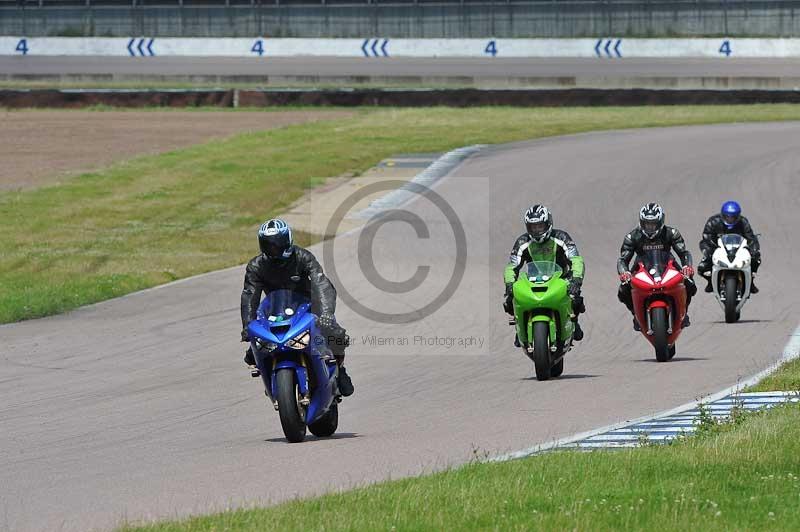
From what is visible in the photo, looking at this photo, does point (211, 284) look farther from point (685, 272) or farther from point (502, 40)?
point (502, 40)

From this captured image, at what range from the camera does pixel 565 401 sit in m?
12.6

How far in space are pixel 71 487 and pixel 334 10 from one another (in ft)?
170

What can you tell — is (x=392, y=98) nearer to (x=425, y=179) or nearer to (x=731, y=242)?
(x=425, y=179)

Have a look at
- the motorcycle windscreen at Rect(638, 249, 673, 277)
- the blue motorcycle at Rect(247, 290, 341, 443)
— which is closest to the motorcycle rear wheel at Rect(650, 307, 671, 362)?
the motorcycle windscreen at Rect(638, 249, 673, 277)

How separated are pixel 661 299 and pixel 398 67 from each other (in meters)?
42.1

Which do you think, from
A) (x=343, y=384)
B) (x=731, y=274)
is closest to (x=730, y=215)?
(x=731, y=274)

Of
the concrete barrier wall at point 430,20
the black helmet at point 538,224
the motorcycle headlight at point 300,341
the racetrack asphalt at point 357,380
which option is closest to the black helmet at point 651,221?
the racetrack asphalt at point 357,380

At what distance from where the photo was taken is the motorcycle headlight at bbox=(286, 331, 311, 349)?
10.3 meters

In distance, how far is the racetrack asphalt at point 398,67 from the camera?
176 feet

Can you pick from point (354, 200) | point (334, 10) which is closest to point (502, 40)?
point (334, 10)

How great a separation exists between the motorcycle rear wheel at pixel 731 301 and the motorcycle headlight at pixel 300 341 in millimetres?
9495

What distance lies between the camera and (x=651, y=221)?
51.2 ft

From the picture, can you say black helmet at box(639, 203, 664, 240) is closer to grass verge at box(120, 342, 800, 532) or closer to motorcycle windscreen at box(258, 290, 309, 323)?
motorcycle windscreen at box(258, 290, 309, 323)

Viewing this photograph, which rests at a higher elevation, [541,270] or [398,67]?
[398,67]
